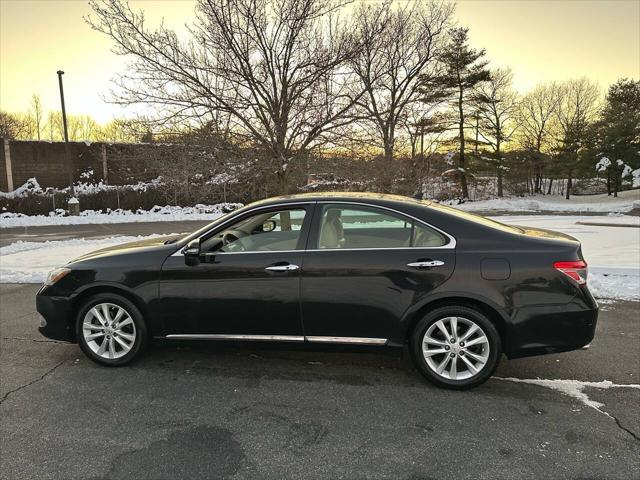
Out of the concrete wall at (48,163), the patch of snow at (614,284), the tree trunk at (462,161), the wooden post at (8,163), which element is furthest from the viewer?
the tree trunk at (462,161)

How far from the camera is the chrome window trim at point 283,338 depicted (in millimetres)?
3689

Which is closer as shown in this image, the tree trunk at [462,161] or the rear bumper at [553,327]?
the rear bumper at [553,327]

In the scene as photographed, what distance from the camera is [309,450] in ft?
9.31

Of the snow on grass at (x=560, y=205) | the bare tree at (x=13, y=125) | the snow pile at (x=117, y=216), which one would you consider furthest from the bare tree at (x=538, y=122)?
the bare tree at (x=13, y=125)

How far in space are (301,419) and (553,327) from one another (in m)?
2.03

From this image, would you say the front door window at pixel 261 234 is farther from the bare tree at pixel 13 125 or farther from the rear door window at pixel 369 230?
the bare tree at pixel 13 125

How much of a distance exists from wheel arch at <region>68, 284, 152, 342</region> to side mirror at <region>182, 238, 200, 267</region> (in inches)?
22.9

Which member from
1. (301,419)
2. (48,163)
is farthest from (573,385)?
(48,163)

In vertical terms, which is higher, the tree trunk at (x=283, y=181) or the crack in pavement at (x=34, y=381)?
the tree trunk at (x=283, y=181)

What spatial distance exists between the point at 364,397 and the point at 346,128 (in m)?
6.61

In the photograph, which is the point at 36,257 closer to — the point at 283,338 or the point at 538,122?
the point at 283,338

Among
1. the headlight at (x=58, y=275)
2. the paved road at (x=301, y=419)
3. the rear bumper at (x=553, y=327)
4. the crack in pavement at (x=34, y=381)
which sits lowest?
the crack in pavement at (x=34, y=381)

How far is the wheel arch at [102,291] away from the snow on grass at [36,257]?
4.54 metres

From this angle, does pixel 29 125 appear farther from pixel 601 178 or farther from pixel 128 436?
pixel 128 436
